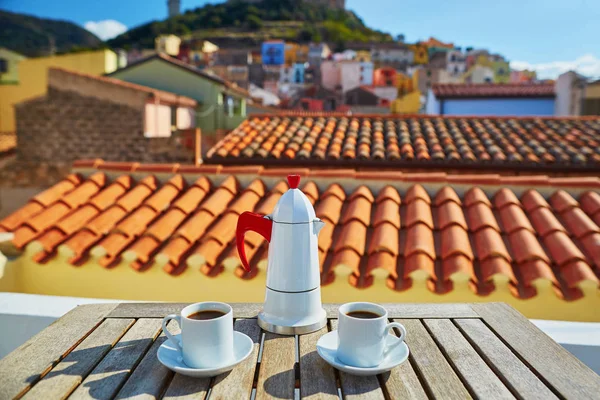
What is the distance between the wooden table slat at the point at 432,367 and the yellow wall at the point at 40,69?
23.4 m

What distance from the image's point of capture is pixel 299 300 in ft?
5.25

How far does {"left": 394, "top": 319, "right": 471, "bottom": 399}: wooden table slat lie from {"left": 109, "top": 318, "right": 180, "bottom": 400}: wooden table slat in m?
0.67

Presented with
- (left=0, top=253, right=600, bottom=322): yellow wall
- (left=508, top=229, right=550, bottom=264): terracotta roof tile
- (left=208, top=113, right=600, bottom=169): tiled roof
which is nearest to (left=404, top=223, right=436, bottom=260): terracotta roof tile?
(left=0, top=253, right=600, bottom=322): yellow wall

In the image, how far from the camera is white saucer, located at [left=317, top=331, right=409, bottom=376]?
1.33 meters

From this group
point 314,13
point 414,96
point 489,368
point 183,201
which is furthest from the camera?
point 314,13

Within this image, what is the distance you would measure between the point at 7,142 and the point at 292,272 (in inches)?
664

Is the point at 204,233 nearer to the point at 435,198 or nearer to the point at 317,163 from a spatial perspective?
the point at 435,198

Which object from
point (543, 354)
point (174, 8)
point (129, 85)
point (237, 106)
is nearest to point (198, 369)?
point (543, 354)

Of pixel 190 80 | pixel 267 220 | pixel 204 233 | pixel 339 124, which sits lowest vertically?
pixel 204 233

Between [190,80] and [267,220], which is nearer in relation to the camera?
[267,220]

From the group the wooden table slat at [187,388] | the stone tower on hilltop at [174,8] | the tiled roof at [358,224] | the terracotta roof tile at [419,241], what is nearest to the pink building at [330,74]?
the tiled roof at [358,224]

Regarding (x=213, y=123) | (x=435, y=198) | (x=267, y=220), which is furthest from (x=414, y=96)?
(x=267, y=220)

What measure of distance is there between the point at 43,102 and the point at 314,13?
76.7 m

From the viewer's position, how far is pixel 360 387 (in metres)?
1.28
